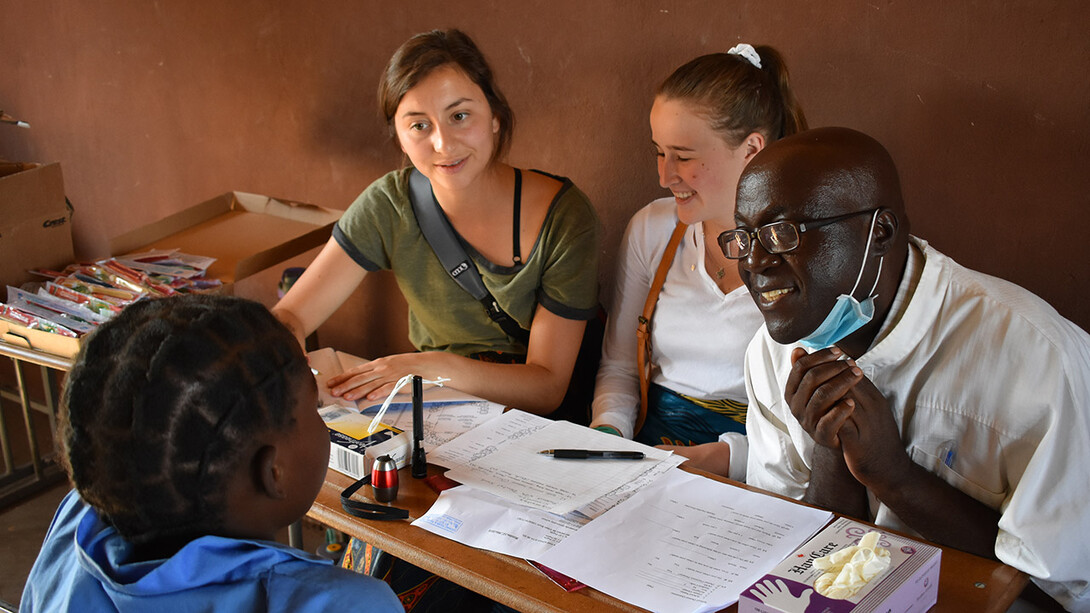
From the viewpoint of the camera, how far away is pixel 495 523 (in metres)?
1.62

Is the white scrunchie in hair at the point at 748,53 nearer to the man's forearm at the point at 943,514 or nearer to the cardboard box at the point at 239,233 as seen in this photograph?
the man's forearm at the point at 943,514

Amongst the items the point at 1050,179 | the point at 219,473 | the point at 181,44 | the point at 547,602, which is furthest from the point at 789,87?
the point at 181,44

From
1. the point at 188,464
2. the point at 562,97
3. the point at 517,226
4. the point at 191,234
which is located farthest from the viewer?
the point at 191,234

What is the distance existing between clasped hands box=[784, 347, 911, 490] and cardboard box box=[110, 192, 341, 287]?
1943 mm

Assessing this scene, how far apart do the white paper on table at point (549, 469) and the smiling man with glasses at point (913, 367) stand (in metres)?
0.36

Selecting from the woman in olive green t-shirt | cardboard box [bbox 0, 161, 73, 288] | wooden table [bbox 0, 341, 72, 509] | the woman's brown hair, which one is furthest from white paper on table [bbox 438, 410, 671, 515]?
wooden table [bbox 0, 341, 72, 509]

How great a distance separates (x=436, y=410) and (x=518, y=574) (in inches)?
A: 26.6

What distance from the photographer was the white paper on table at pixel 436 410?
78.3 inches

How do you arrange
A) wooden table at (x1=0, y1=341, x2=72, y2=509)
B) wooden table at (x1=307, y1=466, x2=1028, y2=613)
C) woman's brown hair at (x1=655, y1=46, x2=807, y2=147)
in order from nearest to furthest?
wooden table at (x1=307, y1=466, x2=1028, y2=613) → woman's brown hair at (x1=655, y1=46, x2=807, y2=147) → wooden table at (x1=0, y1=341, x2=72, y2=509)

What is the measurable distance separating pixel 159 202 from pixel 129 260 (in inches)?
44.2

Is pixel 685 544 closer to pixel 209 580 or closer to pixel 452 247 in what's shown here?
pixel 209 580

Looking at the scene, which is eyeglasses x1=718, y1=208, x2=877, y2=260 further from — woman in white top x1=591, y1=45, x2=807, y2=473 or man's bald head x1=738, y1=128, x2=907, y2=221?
woman in white top x1=591, y1=45, x2=807, y2=473

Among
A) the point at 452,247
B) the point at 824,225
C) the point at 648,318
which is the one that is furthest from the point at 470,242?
the point at 824,225

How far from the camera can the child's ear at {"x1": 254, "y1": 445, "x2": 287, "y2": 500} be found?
1.15 metres
